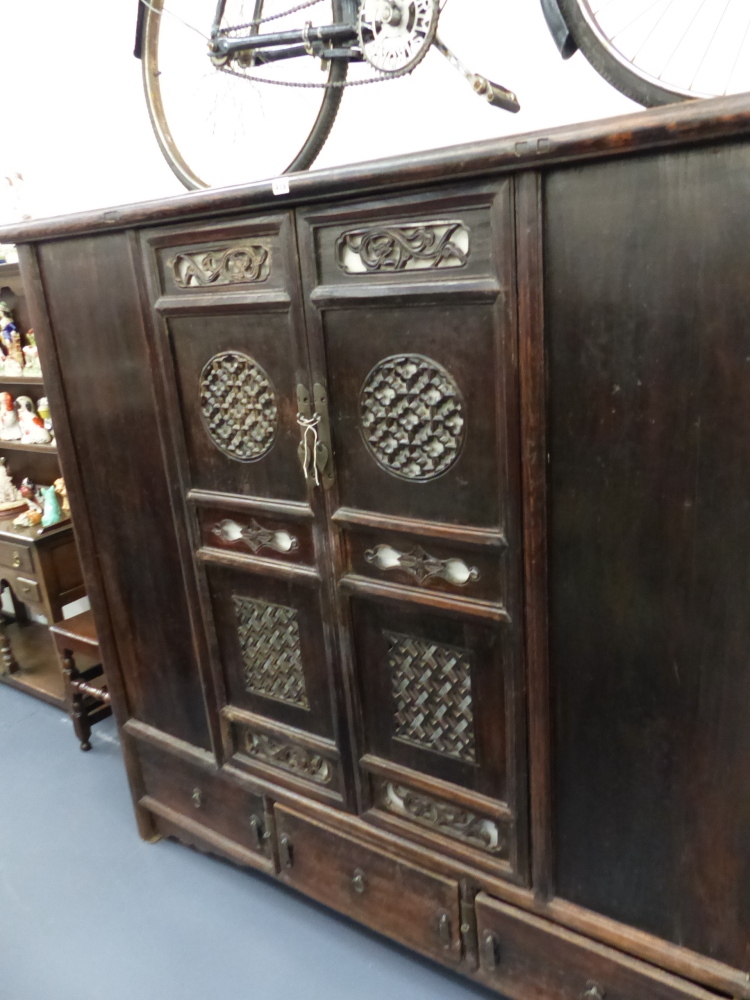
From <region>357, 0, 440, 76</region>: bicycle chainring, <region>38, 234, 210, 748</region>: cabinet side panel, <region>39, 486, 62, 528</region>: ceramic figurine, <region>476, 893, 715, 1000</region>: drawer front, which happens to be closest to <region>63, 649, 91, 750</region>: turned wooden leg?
<region>39, 486, 62, 528</region>: ceramic figurine

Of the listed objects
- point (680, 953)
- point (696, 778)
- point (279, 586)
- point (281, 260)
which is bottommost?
point (680, 953)

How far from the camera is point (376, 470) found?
1.21 meters

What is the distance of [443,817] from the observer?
53.8 inches

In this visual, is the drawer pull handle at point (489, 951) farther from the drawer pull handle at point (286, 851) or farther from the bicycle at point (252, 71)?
the bicycle at point (252, 71)

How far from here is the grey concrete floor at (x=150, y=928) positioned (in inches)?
61.2

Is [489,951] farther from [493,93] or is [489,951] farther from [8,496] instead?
[8,496]

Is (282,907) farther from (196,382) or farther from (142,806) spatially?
(196,382)

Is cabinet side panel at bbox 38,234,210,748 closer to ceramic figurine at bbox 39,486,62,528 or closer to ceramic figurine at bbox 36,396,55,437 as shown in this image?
ceramic figurine at bbox 39,486,62,528

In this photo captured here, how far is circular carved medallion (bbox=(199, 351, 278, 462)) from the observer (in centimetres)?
130

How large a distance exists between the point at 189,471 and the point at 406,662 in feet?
1.89

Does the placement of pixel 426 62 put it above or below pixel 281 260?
above

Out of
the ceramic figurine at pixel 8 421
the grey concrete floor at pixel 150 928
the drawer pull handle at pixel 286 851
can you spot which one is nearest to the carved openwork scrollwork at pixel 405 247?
the drawer pull handle at pixel 286 851

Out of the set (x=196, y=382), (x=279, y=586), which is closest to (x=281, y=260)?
(x=196, y=382)

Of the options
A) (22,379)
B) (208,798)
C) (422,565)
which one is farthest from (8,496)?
(422,565)
